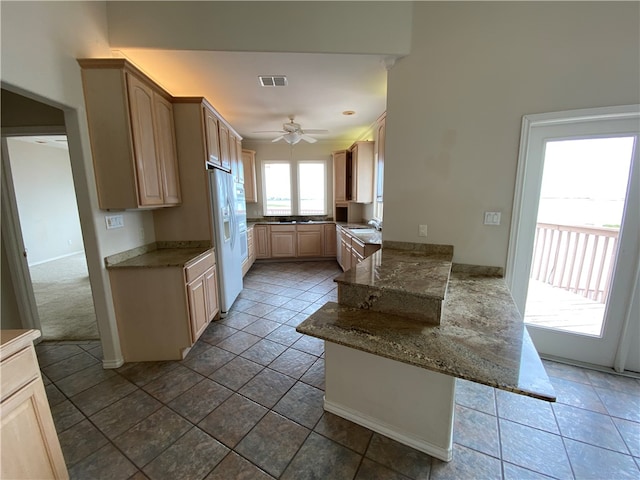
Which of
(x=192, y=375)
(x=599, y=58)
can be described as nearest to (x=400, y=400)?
(x=192, y=375)

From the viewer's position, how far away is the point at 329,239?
5.62 m

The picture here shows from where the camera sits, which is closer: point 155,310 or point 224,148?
point 155,310

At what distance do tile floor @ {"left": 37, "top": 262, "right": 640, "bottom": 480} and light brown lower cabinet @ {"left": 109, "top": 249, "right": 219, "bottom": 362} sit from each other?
146 mm

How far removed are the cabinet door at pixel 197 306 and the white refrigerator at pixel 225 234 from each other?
447 millimetres

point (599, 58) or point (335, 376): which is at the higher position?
point (599, 58)

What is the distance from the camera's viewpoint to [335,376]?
5.55 feet

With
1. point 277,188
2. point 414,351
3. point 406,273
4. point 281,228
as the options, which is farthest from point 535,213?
point 277,188

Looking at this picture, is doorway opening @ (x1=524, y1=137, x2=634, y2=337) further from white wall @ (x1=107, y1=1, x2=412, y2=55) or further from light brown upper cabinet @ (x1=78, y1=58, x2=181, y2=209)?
light brown upper cabinet @ (x1=78, y1=58, x2=181, y2=209)

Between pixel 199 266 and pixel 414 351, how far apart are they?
2.13m

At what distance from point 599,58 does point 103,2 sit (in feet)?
12.8

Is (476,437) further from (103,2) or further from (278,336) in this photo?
(103,2)

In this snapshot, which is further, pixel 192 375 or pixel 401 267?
pixel 192 375

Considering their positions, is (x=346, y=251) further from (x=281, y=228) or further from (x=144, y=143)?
(x=144, y=143)

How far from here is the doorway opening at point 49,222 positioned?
3.96m
